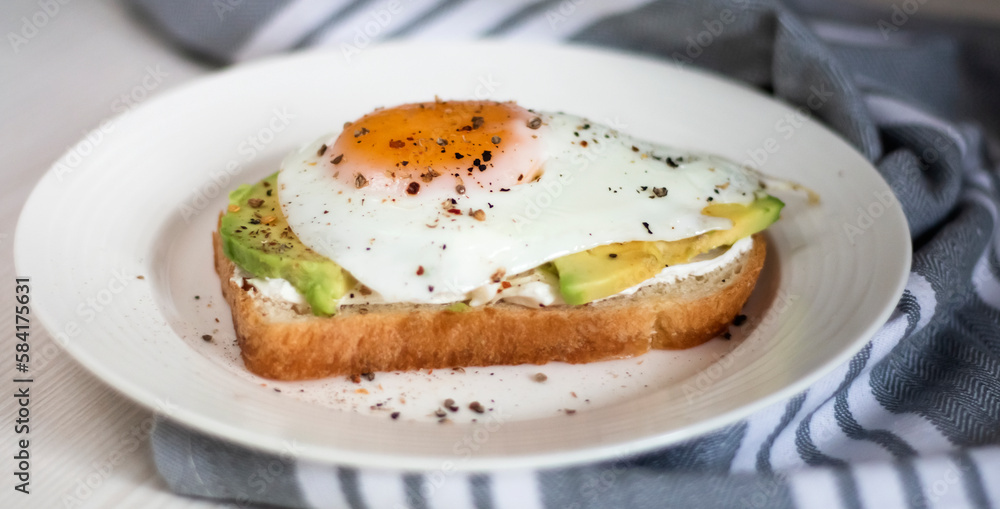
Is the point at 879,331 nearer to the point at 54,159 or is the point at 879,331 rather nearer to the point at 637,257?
the point at 637,257

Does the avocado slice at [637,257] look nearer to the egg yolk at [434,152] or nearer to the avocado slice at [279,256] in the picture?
the egg yolk at [434,152]

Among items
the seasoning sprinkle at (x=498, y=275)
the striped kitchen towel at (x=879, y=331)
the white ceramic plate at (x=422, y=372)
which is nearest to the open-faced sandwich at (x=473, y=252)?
the seasoning sprinkle at (x=498, y=275)

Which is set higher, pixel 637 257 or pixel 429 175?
pixel 429 175

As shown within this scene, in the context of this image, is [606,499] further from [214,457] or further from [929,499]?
[214,457]

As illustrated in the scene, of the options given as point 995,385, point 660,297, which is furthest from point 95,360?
point 995,385

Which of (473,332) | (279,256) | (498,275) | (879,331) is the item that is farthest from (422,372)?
(879,331)

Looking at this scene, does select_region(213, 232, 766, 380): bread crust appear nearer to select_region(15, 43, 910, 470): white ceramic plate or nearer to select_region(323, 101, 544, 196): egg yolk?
select_region(15, 43, 910, 470): white ceramic plate

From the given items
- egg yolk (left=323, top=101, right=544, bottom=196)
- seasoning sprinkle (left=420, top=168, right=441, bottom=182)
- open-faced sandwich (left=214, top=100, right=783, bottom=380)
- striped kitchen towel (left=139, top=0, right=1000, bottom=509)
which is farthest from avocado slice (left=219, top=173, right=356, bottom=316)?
striped kitchen towel (left=139, top=0, right=1000, bottom=509)
